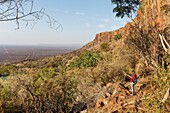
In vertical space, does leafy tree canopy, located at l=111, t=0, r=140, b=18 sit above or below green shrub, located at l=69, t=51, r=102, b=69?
above

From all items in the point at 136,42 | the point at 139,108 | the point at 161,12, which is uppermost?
the point at 161,12

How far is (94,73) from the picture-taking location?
1568 cm

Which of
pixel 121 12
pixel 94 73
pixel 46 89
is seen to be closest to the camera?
pixel 46 89

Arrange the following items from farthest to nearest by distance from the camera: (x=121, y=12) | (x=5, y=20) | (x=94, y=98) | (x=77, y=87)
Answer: (x=121, y=12) < (x=77, y=87) < (x=94, y=98) < (x=5, y=20)

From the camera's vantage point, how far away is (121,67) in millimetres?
15711

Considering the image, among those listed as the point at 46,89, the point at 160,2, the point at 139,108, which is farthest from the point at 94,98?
the point at 160,2

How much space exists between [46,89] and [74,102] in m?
1.44

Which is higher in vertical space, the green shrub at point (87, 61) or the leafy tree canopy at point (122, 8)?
the leafy tree canopy at point (122, 8)

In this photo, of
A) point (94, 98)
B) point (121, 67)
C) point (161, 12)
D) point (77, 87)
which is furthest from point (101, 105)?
point (161, 12)

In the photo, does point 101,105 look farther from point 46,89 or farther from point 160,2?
point 160,2

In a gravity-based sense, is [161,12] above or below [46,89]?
above

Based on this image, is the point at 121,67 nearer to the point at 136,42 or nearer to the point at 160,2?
the point at 136,42

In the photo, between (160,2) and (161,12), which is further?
(160,2)

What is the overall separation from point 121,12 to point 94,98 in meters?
20.6
